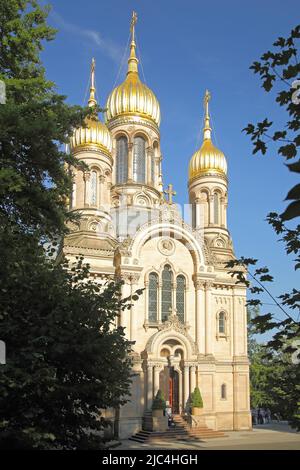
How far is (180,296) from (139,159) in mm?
11911

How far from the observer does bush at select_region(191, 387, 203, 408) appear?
27.8 m

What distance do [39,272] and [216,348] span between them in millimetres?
22940

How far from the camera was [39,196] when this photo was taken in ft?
33.8

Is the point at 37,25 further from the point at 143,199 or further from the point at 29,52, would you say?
the point at 143,199

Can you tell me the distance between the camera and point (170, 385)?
A: 96.0 ft

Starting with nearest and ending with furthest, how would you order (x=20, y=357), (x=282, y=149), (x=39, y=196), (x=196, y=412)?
(x=282, y=149) < (x=20, y=357) < (x=39, y=196) < (x=196, y=412)

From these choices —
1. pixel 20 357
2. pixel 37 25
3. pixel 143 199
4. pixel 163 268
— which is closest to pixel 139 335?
pixel 163 268

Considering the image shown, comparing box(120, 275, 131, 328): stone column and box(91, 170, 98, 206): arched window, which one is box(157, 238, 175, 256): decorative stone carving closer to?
box(120, 275, 131, 328): stone column

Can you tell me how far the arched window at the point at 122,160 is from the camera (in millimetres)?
38122

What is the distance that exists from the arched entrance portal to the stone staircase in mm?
975

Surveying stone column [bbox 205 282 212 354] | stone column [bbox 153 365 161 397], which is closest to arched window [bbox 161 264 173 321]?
stone column [bbox 205 282 212 354]

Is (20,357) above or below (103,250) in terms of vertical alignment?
below

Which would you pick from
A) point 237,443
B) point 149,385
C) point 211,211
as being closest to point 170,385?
point 149,385

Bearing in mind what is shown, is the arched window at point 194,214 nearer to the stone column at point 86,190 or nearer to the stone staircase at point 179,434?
the stone column at point 86,190
